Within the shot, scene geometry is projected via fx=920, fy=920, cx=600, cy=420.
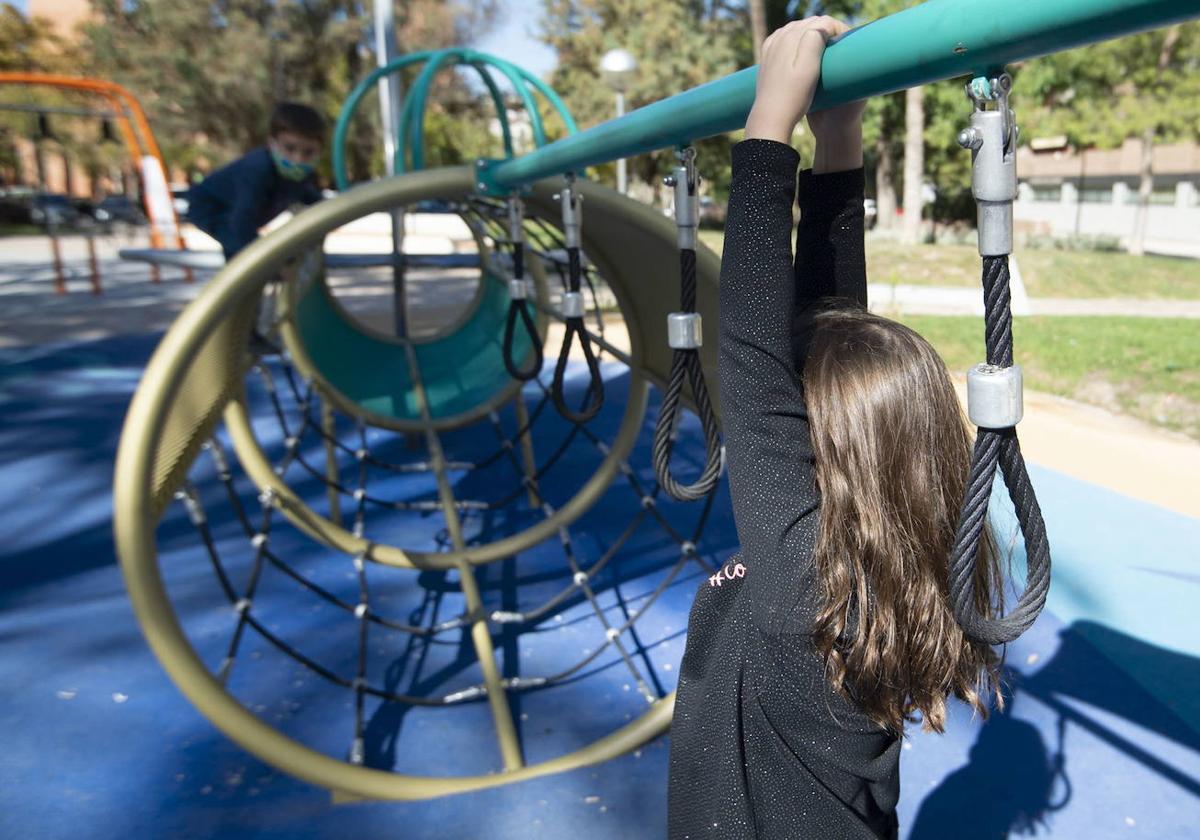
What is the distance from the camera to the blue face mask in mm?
3143

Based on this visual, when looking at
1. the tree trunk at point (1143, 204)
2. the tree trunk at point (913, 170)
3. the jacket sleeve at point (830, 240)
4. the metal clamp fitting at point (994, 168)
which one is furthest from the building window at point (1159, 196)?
the metal clamp fitting at point (994, 168)

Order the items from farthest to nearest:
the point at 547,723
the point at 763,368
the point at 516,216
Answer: the point at 547,723 < the point at 516,216 < the point at 763,368

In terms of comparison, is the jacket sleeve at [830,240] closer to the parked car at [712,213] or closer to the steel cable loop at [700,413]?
the steel cable loop at [700,413]

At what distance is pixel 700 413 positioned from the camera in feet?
3.95

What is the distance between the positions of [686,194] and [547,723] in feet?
4.97

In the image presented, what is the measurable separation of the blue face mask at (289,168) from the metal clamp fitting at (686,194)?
2.32 m

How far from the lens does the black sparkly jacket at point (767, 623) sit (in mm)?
880

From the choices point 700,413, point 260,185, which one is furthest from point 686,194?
point 260,185

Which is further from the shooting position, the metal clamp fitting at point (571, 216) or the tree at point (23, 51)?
the tree at point (23, 51)

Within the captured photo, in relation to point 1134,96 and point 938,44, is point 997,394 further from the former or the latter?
point 1134,96

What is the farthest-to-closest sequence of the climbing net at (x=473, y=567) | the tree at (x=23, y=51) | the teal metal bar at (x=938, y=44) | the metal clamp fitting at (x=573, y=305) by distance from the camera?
the tree at (x=23, y=51) → the climbing net at (x=473, y=567) → the metal clamp fitting at (x=573, y=305) → the teal metal bar at (x=938, y=44)

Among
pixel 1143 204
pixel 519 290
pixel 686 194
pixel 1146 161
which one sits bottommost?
pixel 519 290

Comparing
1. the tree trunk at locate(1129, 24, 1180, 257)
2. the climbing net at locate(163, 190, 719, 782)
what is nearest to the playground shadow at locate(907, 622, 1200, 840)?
the climbing net at locate(163, 190, 719, 782)

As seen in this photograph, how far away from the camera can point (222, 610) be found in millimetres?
2898
